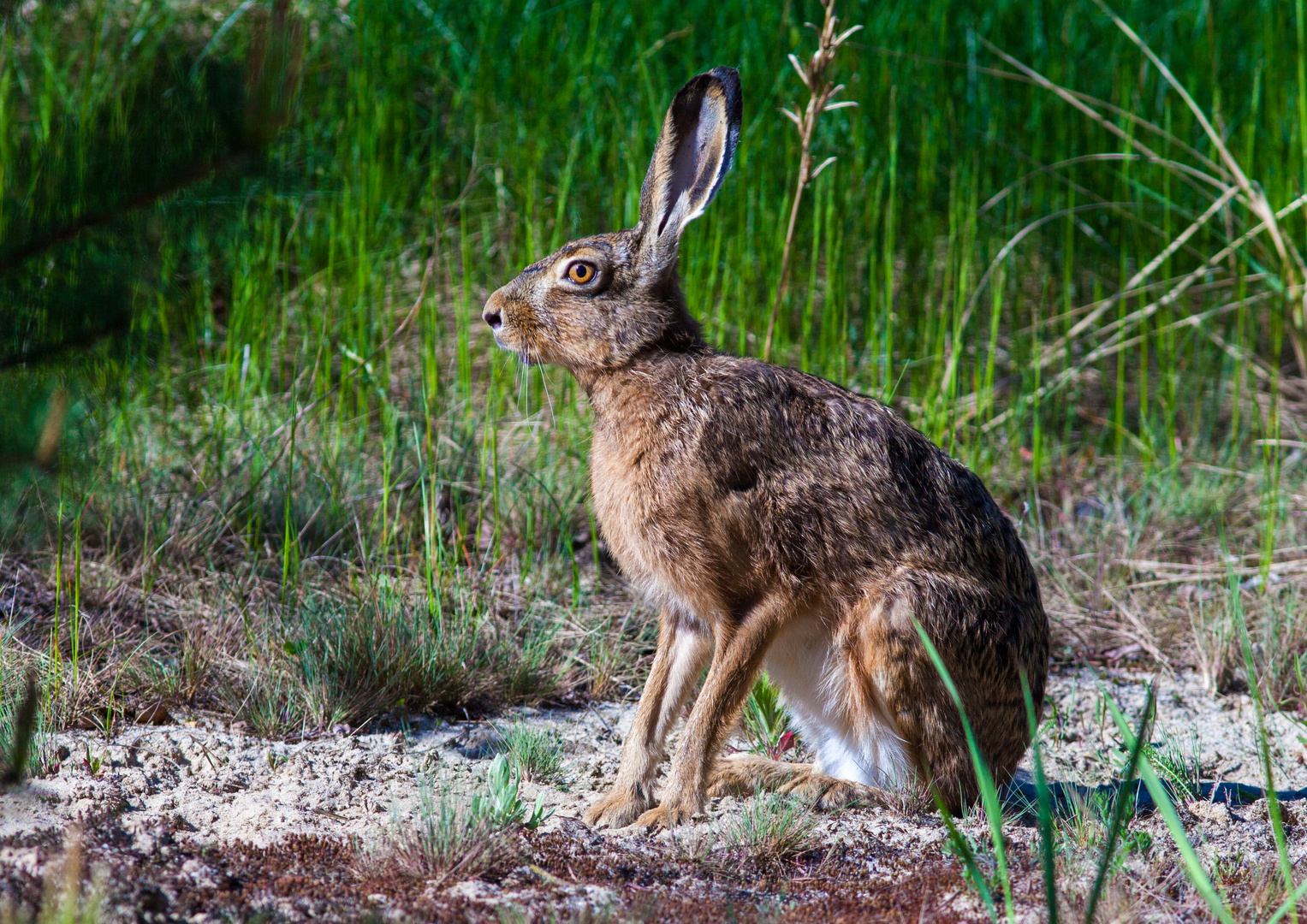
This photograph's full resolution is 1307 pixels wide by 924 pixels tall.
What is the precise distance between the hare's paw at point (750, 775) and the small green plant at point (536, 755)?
0.47m

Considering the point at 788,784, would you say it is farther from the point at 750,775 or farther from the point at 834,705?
the point at 834,705

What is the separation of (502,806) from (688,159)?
199cm

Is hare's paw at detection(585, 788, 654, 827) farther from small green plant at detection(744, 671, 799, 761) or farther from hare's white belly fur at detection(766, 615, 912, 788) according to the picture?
small green plant at detection(744, 671, 799, 761)

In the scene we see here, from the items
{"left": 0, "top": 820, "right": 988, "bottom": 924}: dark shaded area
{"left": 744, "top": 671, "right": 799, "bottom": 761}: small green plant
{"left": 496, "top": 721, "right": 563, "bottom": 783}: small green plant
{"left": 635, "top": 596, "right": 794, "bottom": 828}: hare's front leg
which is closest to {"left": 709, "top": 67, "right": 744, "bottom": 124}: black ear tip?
{"left": 635, "top": 596, "right": 794, "bottom": 828}: hare's front leg

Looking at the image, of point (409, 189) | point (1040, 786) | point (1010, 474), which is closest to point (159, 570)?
point (409, 189)

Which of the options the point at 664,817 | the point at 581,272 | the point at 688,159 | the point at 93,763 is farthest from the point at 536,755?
the point at 688,159

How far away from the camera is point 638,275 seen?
3.67 meters

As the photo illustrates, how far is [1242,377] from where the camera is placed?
6.51 m

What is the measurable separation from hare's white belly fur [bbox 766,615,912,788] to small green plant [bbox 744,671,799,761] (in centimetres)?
43

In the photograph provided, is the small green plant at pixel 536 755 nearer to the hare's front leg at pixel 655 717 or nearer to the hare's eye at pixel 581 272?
the hare's front leg at pixel 655 717

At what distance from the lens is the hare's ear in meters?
3.58

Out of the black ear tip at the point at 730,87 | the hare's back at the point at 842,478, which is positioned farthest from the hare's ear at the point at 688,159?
the hare's back at the point at 842,478

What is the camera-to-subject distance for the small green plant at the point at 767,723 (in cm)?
404

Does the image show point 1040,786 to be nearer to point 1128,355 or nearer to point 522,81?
point 522,81
